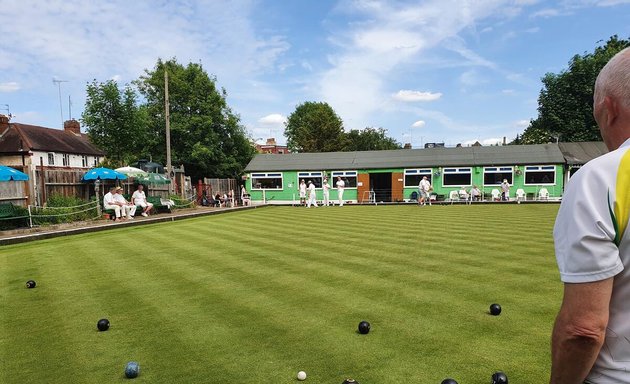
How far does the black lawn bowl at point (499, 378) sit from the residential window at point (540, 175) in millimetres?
31618

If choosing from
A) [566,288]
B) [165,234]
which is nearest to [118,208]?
[165,234]

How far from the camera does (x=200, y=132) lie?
45.5m

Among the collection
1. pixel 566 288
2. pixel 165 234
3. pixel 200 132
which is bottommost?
pixel 165 234

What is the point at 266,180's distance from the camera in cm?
3616

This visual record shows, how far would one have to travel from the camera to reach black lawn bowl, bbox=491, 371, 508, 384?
3121 millimetres

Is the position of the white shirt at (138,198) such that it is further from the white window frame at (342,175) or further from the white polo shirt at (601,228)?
the white polo shirt at (601,228)

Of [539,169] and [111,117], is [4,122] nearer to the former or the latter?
[111,117]

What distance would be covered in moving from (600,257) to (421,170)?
32.5 meters

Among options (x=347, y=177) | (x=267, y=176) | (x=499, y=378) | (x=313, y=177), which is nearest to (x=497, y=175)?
(x=347, y=177)

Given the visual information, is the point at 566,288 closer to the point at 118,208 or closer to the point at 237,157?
the point at 118,208

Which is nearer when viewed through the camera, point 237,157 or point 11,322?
point 11,322

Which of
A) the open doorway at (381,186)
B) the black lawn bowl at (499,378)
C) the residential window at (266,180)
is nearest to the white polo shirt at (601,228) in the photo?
the black lawn bowl at (499,378)

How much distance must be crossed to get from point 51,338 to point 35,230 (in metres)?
12.8

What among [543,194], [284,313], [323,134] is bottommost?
[543,194]
